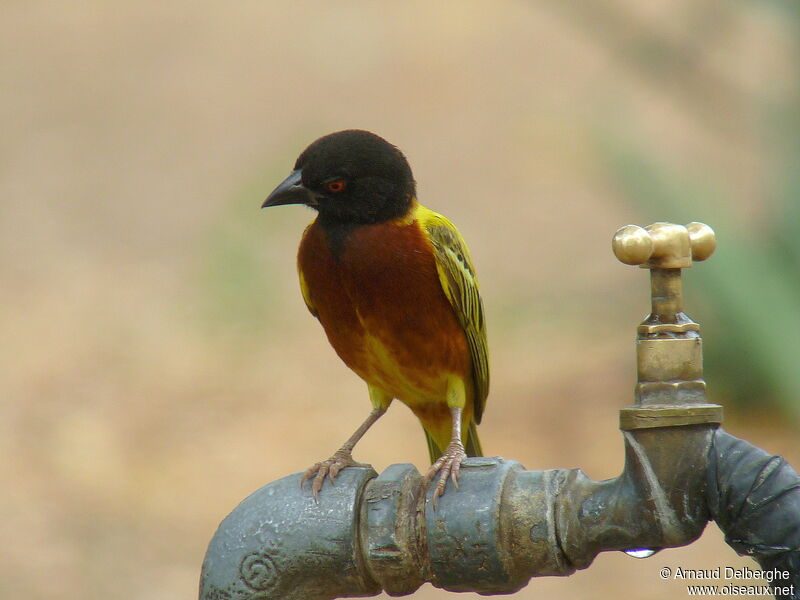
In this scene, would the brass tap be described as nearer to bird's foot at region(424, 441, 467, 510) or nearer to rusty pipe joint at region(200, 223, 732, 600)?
rusty pipe joint at region(200, 223, 732, 600)

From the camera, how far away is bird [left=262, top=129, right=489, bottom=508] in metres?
3.48

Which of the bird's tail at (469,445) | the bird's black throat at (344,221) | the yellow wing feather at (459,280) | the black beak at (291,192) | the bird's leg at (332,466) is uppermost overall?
the black beak at (291,192)

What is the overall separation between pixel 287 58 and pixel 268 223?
4628 millimetres

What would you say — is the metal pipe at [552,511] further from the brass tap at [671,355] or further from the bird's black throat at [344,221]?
the bird's black throat at [344,221]

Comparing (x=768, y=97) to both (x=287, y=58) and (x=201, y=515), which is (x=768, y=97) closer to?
(x=201, y=515)

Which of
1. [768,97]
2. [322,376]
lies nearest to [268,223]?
[322,376]

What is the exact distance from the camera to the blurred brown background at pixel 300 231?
6895 mm

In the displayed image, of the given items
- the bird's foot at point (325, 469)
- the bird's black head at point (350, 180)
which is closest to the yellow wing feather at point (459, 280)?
the bird's black head at point (350, 180)

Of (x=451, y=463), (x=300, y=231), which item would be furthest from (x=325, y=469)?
(x=300, y=231)

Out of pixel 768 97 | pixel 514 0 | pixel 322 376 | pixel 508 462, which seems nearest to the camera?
pixel 508 462

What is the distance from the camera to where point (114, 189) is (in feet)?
37.7

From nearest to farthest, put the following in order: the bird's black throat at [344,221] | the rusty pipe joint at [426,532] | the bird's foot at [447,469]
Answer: the rusty pipe joint at [426,532] < the bird's foot at [447,469] < the bird's black throat at [344,221]

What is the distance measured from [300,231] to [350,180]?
659cm

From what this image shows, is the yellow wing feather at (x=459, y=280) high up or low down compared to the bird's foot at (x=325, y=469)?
up
